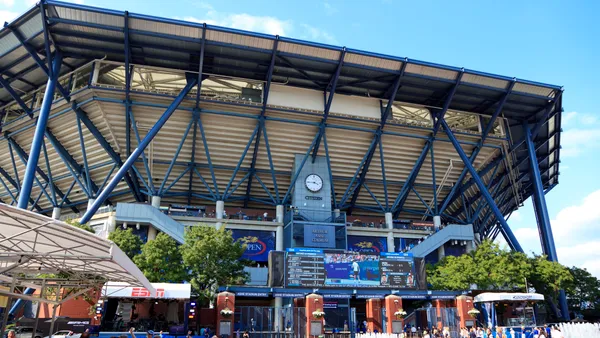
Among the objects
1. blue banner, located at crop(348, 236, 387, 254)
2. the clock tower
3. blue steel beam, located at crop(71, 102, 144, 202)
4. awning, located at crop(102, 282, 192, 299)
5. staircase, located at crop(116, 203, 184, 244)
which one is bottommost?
awning, located at crop(102, 282, 192, 299)

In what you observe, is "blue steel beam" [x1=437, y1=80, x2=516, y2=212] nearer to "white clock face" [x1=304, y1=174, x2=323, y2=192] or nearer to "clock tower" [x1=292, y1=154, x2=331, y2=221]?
"clock tower" [x1=292, y1=154, x2=331, y2=221]

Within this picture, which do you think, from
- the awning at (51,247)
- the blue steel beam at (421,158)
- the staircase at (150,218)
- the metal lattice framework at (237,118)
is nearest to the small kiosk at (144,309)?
the staircase at (150,218)

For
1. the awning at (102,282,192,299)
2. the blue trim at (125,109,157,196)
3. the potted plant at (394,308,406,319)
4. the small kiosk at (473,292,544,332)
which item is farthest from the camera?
the blue trim at (125,109,157,196)

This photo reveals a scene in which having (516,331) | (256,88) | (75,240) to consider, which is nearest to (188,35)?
(256,88)

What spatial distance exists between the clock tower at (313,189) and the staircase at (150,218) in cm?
1278

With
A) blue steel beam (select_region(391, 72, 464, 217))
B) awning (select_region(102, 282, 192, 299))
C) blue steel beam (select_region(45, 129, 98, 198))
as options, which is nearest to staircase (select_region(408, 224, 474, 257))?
blue steel beam (select_region(391, 72, 464, 217))

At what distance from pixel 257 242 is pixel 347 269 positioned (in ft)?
49.0

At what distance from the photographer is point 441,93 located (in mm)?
46562

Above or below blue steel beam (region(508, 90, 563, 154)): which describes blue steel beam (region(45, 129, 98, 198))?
below

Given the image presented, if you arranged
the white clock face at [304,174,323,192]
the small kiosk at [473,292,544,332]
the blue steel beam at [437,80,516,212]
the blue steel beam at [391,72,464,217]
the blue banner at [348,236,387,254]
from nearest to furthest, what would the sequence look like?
1. the small kiosk at [473,292,544,332]
2. the blue steel beam at [391,72,464,217]
3. the blue steel beam at [437,80,516,212]
4. the white clock face at [304,174,323,192]
5. the blue banner at [348,236,387,254]

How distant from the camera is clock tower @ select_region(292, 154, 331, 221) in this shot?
Answer: 50344 millimetres

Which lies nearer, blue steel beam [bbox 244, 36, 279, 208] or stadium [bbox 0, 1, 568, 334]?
stadium [bbox 0, 1, 568, 334]

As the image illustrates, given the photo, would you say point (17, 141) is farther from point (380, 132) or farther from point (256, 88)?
point (380, 132)

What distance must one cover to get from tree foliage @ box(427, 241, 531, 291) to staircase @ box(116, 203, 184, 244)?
25.4m
